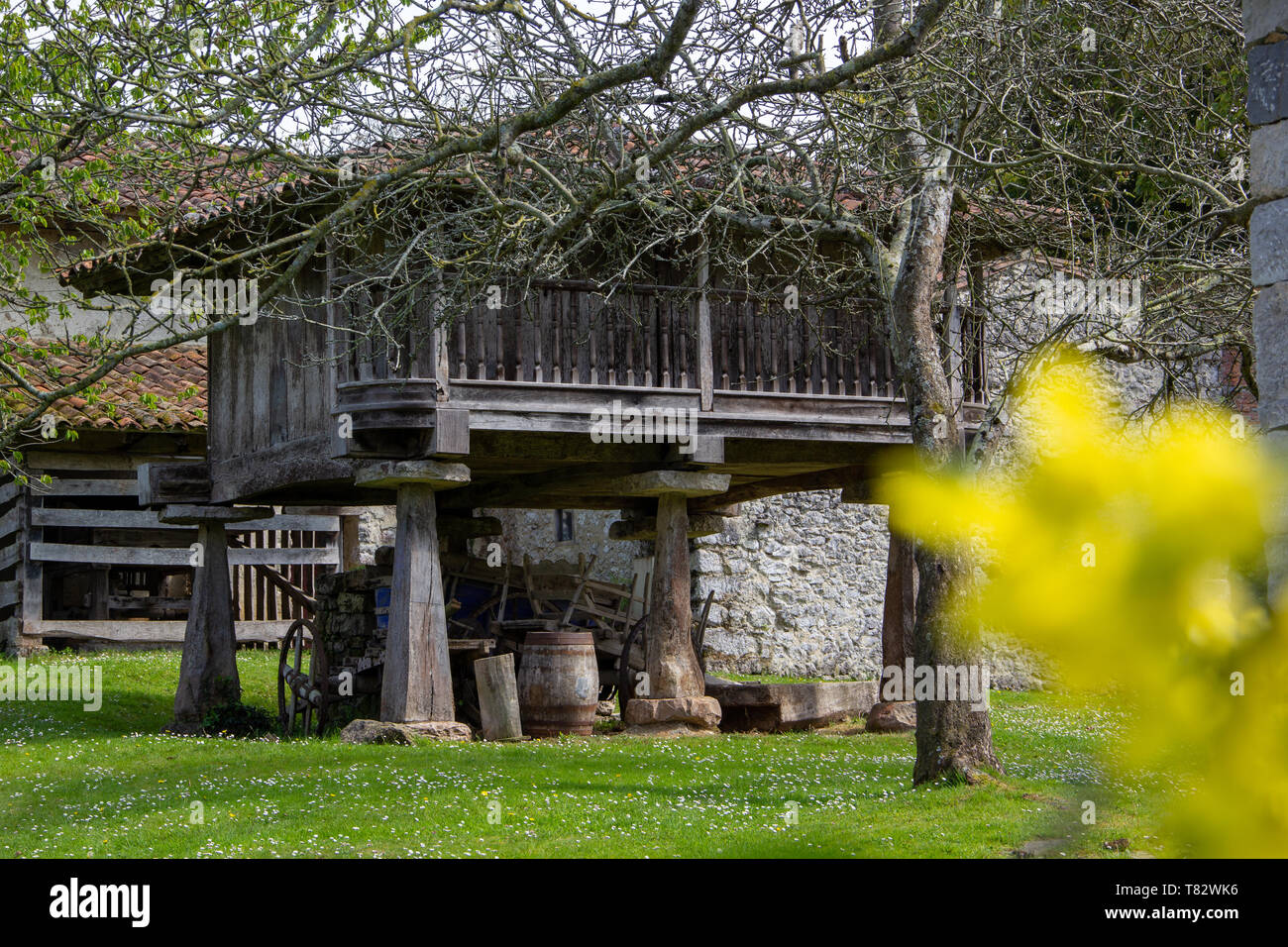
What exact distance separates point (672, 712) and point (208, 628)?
16.6 feet

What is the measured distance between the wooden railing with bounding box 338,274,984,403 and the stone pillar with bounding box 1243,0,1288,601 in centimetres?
727

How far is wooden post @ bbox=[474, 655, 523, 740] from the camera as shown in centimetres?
1186

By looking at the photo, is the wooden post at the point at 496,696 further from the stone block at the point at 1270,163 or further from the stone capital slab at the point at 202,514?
the stone block at the point at 1270,163

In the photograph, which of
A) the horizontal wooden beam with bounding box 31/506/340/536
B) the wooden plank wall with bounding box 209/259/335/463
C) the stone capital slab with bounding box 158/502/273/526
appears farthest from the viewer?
the horizontal wooden beam with bounding box 31/506/340/536

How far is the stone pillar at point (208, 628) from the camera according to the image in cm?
1330

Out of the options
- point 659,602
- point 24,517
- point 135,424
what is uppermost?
point 135,424

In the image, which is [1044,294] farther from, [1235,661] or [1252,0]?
[1235,661]

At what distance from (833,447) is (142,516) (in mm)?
9576

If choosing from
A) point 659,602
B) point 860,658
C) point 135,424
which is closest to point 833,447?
point 659,602

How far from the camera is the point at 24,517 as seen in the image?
1647 centimetres

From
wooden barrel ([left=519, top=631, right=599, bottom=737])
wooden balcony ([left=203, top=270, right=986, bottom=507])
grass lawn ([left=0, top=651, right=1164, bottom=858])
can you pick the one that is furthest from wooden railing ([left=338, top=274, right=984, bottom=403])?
grass lawn ([left=0, top=651, right=1164, bottom=858])

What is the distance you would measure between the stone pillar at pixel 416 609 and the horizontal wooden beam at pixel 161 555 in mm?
6198

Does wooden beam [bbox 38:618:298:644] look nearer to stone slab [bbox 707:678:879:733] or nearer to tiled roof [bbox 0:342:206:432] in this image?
tiled roof [bbox 0:342:206:432]

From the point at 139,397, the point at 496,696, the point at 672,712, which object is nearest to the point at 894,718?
the point at 672,712
